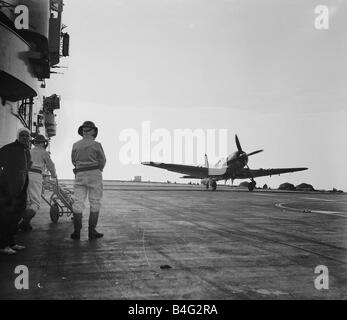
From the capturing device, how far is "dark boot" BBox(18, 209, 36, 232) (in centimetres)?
651

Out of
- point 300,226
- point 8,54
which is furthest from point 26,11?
point 300,226

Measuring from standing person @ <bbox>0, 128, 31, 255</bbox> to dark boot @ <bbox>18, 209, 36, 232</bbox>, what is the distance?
4.05 ft

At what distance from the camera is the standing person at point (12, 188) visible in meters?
4.92

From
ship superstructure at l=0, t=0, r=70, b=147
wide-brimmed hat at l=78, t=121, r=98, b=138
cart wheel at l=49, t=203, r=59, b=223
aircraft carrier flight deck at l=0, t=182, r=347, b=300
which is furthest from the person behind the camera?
ship superstructure at l=0, t=0, r=70, b=147

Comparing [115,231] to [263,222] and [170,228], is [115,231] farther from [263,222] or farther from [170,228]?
[263,222]

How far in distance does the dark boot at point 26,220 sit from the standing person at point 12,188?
123 cm

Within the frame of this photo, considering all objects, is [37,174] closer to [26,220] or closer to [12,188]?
[26,220]

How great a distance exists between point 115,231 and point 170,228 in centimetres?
117

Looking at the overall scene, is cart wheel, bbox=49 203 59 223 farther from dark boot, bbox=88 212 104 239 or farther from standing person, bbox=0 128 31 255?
standing person, bbox=0 128 31 255

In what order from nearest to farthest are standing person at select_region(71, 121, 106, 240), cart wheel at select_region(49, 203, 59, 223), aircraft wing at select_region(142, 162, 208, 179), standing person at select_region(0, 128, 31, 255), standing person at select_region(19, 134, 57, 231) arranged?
standing person at select_region(0, 128, 31, 255), standing person at select_region(71, 121, 106, 240), standing person at select_region(19, 134, 57, 231), cart wheel at select_region(49, 203, 59, 223), aircraft wing at select_region(142, 162, 208, 179)

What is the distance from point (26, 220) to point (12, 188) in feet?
5.56

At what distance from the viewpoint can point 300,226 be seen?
25.8 ft

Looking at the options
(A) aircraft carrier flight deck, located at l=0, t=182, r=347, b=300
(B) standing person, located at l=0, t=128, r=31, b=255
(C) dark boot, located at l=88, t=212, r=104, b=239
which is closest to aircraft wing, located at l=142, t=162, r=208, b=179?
(A) aircraft carrier flight deck, located at l=0, t=182, r=347, b=300

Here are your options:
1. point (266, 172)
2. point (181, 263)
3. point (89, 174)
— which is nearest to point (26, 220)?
point (89, 174)
